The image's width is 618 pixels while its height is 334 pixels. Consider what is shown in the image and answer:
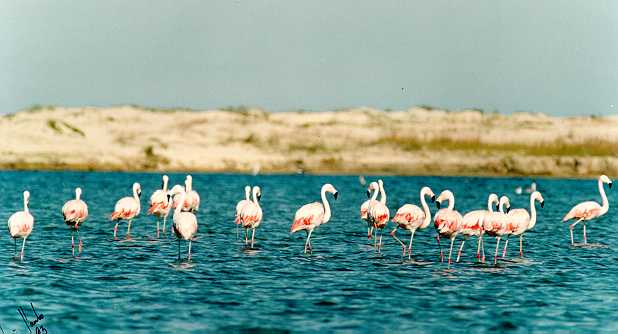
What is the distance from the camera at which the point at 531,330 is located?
14211mm

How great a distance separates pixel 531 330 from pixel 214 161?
91.8m

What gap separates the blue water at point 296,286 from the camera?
14570 mm

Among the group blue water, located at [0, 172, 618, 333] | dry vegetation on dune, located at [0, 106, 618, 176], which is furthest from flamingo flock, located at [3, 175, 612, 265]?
dry vegetation on dune, located at [0, 106, 618, 176]

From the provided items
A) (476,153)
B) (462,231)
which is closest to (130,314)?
(462,231)

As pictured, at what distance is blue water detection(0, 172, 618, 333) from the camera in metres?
14.6

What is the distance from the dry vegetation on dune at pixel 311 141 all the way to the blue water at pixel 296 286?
247 ft

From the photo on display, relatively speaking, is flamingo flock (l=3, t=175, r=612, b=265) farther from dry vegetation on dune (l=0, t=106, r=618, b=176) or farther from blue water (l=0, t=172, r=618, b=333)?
dry vegetation on dune (l=0, t=106, r=618, b=176)

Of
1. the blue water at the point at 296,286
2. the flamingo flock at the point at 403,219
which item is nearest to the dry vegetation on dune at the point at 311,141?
the blue water at the point at 296,286

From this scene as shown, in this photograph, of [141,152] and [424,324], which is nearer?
[424,324]

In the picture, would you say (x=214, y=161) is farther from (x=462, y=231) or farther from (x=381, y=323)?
(x=381, y=323)

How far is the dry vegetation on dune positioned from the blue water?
247 ft

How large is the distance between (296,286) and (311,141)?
3934 inches

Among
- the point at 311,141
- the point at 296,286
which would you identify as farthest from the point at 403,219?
the point at 311,141

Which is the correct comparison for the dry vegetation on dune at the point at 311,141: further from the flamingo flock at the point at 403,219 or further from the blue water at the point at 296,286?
the flamingo flock at the point at 403,219
